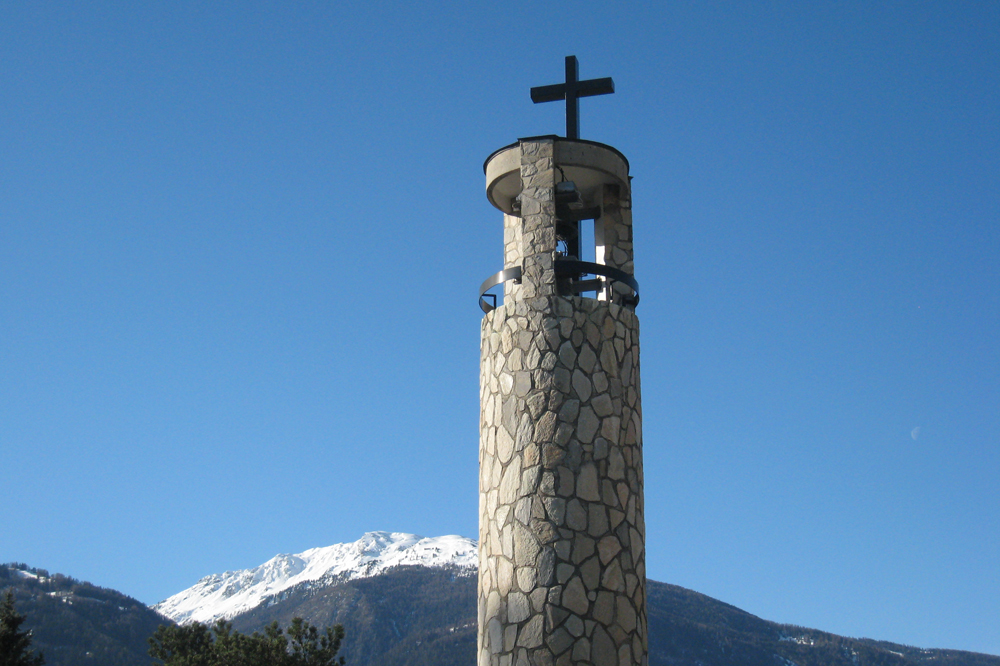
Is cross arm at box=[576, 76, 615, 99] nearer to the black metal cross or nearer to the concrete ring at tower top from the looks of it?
the black metal cross

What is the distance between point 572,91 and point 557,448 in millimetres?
4264

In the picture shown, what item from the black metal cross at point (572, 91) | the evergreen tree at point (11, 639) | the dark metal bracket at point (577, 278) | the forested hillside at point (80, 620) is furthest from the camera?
the forested hillside at point (80, 620)

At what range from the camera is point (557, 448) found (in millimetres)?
10195

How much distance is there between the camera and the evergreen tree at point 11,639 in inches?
759

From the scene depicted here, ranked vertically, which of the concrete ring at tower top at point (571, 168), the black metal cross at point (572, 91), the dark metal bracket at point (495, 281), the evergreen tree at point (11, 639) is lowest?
the evergreen tree at point (11, 639)

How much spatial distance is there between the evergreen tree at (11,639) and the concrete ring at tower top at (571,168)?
13136 millimetres

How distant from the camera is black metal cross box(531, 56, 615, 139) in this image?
471 inches

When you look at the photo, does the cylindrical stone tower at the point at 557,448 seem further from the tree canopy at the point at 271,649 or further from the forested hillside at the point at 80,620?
the forested hillside at the point at 80,620

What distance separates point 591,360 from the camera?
10562mm

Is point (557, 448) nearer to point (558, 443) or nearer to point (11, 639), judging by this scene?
point (558, 443)

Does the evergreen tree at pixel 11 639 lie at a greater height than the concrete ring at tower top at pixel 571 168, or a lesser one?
lesser

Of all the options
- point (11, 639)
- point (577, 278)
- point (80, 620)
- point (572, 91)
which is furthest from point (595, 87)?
point (80, 620)

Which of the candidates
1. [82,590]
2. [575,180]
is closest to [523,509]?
[575,180]

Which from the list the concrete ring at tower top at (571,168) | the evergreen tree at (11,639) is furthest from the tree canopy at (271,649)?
the concrete ring at tower top at (571,168)
